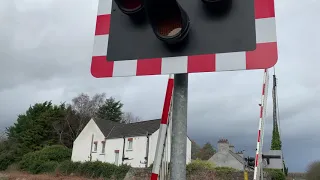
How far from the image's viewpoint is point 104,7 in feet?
6.26

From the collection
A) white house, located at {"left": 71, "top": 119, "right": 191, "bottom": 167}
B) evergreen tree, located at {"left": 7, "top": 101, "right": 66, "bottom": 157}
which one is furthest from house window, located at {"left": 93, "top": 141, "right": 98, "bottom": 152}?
evergreen tree, located at {"left": 7, "top": 101, "right": 66, "bottom": 157}

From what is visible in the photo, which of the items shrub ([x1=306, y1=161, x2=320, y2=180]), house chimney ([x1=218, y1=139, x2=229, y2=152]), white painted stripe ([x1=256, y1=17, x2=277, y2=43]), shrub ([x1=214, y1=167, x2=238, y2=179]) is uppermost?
house chimney ([x1=218, y1=139, x2=229, y2=152])

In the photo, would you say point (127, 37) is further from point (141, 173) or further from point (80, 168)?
point (80, 168)

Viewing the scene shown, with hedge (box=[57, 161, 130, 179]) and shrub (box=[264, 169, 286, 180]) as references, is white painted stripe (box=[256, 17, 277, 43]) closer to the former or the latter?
shrub (box=[264, 169, 286, 180])

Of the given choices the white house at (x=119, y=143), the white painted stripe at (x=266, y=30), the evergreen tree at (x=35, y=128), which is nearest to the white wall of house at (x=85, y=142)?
the white house at (x=119, y=143)

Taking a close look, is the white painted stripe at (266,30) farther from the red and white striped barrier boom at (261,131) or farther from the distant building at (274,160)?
the distant building at (274,160)

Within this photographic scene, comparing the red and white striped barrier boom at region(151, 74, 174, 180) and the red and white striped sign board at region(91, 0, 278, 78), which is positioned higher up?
the red and white striped sign board at region(91, 0, 278, 78)

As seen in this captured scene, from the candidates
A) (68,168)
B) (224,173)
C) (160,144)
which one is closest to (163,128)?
(160,144)

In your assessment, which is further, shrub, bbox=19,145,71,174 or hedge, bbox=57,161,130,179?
shrub, bbox=19,145,71,174

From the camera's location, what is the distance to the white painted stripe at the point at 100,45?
179 centimetres

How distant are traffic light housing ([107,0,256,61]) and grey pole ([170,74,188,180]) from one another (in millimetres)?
170

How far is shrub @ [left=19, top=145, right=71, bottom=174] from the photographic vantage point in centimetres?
2994

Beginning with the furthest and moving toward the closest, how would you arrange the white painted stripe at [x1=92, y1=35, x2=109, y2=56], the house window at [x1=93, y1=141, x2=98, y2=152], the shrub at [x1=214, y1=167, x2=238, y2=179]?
the house window at [x1=93, y1=141, x2=98, y2=152]
the shrub at [x1=214, y1=167, x2=238, y2=179]
the white painted stripe at [x1=92, y1=35, x2=109, y2=56]

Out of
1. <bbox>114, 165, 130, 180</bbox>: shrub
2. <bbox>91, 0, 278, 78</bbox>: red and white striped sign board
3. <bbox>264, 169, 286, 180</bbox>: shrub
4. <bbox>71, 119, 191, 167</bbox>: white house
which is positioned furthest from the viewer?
<bbox>71, 119, 191, 167</bbox>: white house
